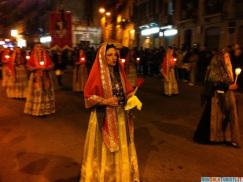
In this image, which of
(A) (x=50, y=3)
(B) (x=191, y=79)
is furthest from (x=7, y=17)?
(B) (x=191, y=79)

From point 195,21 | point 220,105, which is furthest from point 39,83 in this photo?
point 195,21

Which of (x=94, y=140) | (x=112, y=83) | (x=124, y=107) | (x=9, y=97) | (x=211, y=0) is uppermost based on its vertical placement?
(x=211, y=0)

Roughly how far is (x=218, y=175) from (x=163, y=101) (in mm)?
7253

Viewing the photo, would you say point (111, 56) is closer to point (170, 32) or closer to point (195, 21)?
point (195, 21)

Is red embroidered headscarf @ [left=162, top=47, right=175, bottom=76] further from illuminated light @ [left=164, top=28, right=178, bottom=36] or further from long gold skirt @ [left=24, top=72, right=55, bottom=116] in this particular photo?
illuminated light @ [left=164, top=28, right=178, bottom=36]

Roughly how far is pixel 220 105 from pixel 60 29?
15.7m

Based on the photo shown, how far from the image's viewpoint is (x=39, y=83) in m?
9.96

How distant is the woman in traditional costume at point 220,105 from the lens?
6758 mm

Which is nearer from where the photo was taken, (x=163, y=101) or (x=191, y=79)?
(x=163, y=101)

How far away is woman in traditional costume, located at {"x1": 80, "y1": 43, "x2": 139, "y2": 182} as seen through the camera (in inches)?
166

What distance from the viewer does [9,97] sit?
46.8 feet

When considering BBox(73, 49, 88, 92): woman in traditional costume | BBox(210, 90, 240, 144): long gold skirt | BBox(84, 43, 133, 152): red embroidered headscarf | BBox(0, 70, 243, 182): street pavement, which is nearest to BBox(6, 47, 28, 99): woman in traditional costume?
BBox(73, 49, 88, 92): woman in traditional costume

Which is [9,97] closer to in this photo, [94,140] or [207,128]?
[207,128]

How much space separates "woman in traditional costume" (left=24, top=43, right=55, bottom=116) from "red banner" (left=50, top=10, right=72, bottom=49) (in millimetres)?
10805
